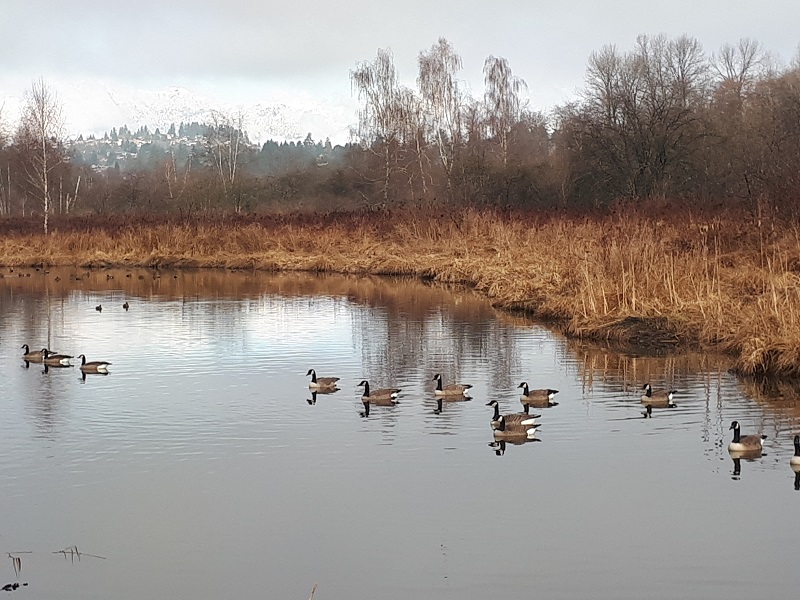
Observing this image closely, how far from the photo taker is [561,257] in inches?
866

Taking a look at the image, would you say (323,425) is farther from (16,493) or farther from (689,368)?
(689,368)

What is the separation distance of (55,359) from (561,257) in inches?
460

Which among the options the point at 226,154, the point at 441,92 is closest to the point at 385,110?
the point at 441,92

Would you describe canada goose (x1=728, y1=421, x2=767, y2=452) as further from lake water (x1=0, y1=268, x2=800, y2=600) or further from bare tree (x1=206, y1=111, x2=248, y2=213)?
bare tree (x1=206, y1=111, x2=248, y2=213)

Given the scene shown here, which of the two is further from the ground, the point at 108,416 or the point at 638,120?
the point at 638,120

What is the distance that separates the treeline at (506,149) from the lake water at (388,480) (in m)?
12.2

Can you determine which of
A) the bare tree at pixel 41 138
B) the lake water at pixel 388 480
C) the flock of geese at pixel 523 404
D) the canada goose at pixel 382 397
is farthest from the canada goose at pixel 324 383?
the bare tree at pixel 41 138

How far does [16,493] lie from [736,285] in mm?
12283

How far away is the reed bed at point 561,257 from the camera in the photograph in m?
14.9

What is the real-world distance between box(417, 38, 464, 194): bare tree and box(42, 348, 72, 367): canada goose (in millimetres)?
36991

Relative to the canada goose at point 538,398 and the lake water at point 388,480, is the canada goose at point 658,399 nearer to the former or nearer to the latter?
the lake water at point 388,480

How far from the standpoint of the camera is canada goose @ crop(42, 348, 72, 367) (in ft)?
48.4

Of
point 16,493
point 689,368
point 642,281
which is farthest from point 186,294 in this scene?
point 16,493

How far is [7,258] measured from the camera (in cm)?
3784
